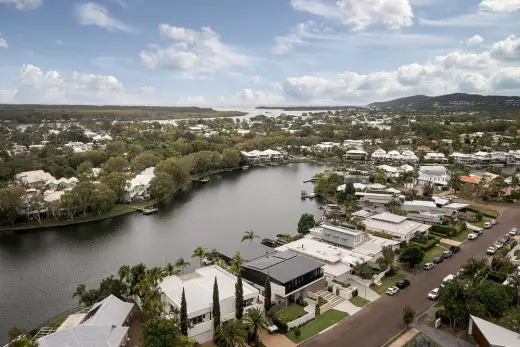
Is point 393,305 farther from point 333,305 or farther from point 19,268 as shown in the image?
point 19,268

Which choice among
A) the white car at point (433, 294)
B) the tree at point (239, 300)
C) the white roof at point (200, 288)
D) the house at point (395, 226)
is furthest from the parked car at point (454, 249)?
the tree at point (239, 300)

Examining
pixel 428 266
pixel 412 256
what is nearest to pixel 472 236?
pixel 428 266

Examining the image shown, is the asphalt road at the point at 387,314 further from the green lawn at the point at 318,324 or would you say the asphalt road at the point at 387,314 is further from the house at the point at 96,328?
the house at the point at 96,328

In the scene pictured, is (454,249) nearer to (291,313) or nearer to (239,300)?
(291,313)

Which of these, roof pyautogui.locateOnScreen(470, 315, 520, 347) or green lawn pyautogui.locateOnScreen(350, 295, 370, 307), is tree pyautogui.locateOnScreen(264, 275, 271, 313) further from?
roof pyautogui.locateOnScreen(470, 315, 520, 347)

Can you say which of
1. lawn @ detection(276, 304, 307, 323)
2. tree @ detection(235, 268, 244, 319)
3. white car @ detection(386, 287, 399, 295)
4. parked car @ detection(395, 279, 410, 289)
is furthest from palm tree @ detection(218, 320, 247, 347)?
parked car @ detection(395, 279, 410, 289)
